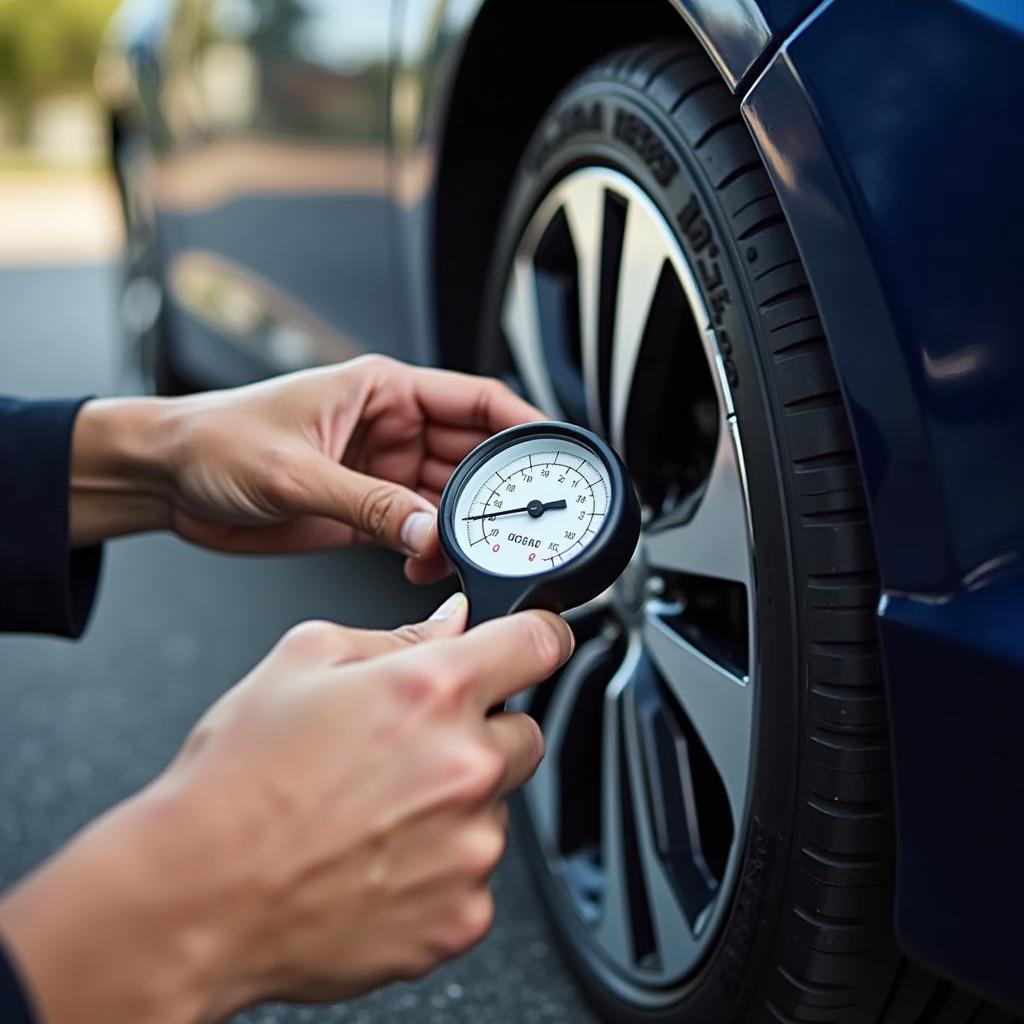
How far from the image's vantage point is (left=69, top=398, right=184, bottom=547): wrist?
4.85 feet

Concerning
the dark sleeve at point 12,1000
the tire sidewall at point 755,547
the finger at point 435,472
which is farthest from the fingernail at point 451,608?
the finger at point 435,472

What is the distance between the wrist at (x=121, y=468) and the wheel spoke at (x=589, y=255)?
1.43 ft

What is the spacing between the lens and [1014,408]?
36.6 inches

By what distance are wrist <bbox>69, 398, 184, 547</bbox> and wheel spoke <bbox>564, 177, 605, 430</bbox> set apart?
1.43ft

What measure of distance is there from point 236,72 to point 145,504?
3.95ft

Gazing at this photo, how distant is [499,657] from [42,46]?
964 inches

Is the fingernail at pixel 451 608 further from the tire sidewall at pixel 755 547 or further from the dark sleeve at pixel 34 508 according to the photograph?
the dark sleeve at pixel 34 508

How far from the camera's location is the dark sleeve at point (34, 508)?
1.47 metres

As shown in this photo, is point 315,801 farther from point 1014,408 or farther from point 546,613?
point 1014,408

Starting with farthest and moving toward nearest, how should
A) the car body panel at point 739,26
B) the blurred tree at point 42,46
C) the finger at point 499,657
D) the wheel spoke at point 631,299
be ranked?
the blurred tree at point 42,46
the wheel spoke at point 631,299
the car body panel at point 739,26
the finger at point 499,657

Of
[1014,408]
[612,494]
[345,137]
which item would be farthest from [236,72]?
[1014,408]

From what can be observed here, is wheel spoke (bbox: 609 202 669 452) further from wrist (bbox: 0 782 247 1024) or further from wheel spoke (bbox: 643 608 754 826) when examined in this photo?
wrist (bbox: 0 782 247 1024)

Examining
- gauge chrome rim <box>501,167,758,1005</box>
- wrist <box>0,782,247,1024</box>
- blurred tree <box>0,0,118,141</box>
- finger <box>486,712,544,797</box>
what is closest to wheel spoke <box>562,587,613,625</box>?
gauge chrome rim <box>501,167,758,1005</box>

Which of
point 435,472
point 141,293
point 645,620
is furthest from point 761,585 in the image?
point 141,293
